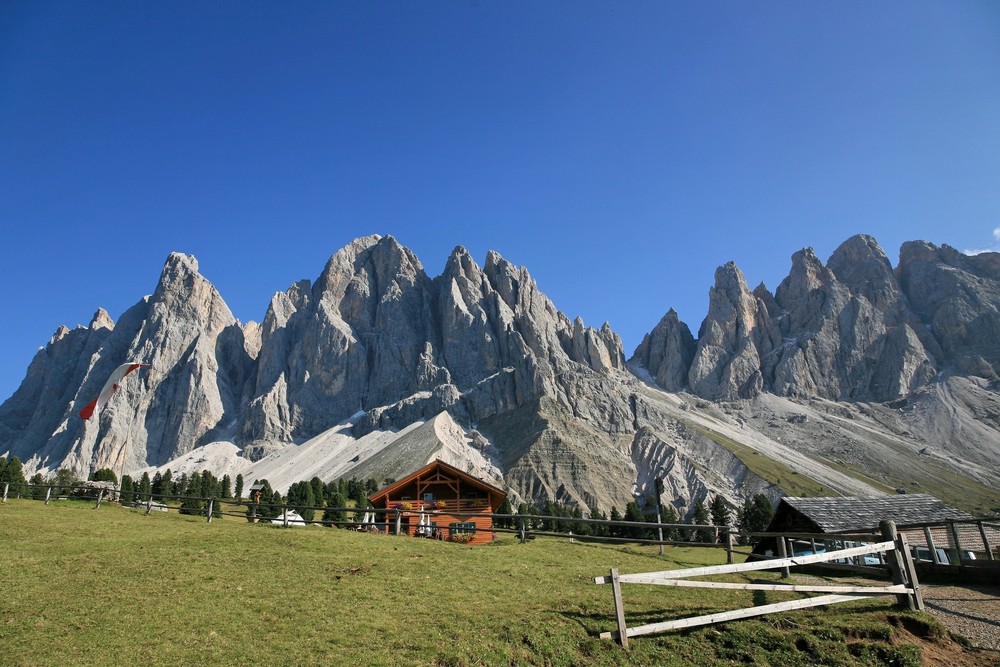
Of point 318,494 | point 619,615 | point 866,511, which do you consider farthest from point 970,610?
point 318,494

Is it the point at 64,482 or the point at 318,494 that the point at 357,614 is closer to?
the point at 318,494

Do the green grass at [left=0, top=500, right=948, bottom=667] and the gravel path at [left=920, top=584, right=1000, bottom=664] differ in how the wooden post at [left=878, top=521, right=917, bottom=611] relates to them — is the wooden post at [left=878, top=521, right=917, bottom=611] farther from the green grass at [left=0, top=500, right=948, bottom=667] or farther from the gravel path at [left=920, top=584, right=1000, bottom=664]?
the gravel path at [left=920, top=584, right=1000, bottom=664]

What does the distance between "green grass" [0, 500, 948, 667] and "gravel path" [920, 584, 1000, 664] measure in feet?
4.14

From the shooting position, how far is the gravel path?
1230 cm

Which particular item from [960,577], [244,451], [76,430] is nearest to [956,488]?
[960,577]

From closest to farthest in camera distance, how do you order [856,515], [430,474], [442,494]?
[856,515] → [430,474] → [442,494]

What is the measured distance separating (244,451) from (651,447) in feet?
411

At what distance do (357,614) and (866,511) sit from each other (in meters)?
26.9

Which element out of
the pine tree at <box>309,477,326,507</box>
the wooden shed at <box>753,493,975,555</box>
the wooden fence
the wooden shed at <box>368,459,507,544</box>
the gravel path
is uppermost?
the pine tree at <box>309,477,326,507</box>

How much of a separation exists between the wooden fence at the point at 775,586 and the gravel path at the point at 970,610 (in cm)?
87

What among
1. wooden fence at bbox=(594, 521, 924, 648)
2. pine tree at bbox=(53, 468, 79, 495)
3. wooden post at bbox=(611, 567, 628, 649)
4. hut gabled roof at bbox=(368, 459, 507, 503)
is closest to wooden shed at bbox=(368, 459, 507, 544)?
hut gabled roof at bbox=(368, 459, 507, 503)

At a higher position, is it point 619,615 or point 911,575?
point 911,575

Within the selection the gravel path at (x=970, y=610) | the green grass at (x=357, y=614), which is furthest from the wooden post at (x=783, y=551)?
the gravel path at (x=970, y=610)

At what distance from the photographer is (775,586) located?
1298 centimetres
